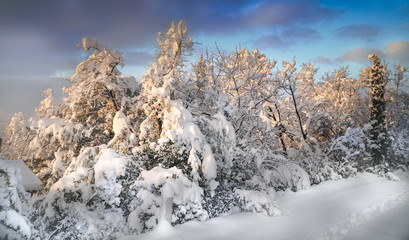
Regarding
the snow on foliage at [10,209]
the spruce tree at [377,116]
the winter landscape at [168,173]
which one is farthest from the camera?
the spruce tree at [377,116]

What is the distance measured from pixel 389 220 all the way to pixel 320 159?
652 centimetres

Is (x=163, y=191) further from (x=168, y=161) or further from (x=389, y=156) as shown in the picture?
(x=389, y=156)

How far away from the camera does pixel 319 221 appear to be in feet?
28.0

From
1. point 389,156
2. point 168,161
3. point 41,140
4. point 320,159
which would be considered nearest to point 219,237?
point 168,161

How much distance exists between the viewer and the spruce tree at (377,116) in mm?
20152

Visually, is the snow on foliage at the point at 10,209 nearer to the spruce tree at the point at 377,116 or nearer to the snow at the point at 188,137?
the snow at the point at 188,137

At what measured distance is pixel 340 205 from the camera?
→ 34.2 feet

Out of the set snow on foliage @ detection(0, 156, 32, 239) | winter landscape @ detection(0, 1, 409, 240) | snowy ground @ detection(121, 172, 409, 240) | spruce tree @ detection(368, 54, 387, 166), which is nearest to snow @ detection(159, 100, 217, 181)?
winter landscape @ detection(0, 1, 409, 240)

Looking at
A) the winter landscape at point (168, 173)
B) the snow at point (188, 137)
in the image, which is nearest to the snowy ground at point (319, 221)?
the winter landscape at point (168, 173)

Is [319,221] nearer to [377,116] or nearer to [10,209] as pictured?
[10,209]

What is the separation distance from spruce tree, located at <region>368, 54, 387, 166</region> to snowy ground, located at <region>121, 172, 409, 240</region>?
7.96 metres

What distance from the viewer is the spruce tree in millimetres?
20152

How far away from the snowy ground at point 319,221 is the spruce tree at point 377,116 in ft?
26.1

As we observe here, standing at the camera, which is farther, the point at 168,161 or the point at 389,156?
the point at 389,156
